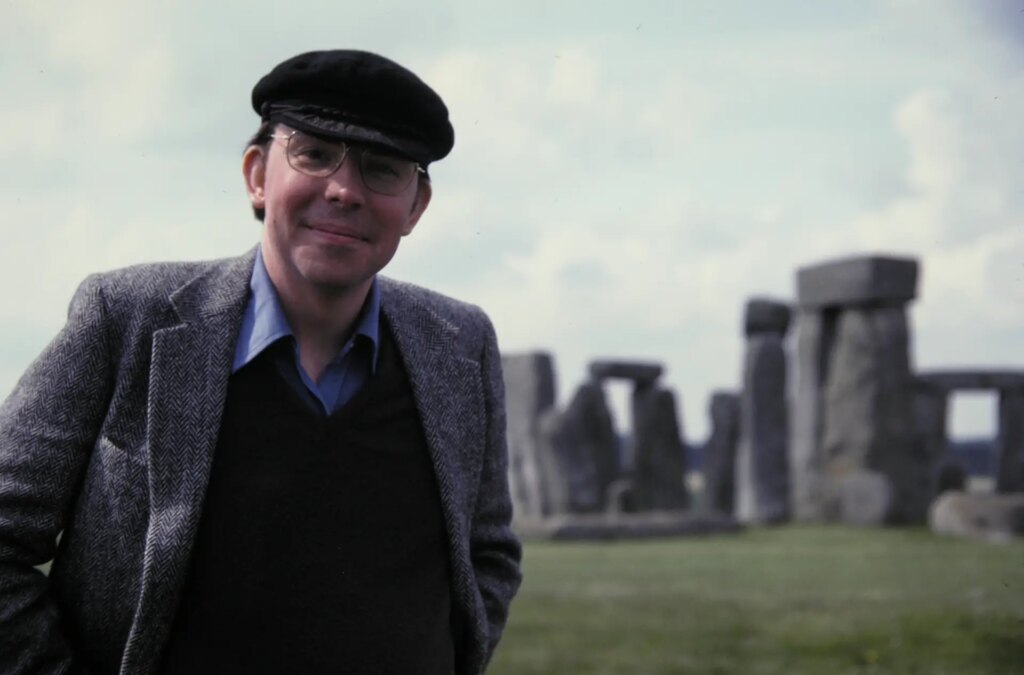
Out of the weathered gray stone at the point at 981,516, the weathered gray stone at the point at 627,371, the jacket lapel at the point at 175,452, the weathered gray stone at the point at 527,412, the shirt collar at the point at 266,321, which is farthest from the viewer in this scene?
the weathered gray stone at the point at 627,371

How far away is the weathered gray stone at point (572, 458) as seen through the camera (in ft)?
52.1

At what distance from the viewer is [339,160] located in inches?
85.5

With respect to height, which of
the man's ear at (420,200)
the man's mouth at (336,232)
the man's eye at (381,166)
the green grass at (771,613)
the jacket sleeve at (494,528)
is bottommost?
the green grass at (771,613)

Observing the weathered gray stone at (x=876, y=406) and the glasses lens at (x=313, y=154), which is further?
the weathered gray stone at (x=876, y=406)

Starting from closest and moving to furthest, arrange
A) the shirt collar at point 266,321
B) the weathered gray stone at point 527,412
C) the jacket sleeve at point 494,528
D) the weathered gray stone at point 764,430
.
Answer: the shirt collar at point 266,321 → the jacket sleeve at point 494,528 → the weathered gray stone at point 764,430 → the weathered gray stone at point 527,412

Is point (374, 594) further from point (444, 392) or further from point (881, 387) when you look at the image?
point (881, 387)

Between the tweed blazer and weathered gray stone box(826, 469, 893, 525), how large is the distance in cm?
1189

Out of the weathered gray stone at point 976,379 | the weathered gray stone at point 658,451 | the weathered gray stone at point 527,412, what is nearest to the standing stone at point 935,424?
the weathered gray stone at point 976,379

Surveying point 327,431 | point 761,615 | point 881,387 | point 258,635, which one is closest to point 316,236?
point 327,431

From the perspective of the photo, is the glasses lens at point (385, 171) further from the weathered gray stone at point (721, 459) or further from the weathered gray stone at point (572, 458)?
the weathered gray stone at point (721, 459)

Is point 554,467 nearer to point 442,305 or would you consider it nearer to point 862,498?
point 862,498

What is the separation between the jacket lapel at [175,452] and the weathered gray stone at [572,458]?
45.2 feet

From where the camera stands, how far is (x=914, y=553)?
9.52 m

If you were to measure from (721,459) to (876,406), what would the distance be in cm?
404
